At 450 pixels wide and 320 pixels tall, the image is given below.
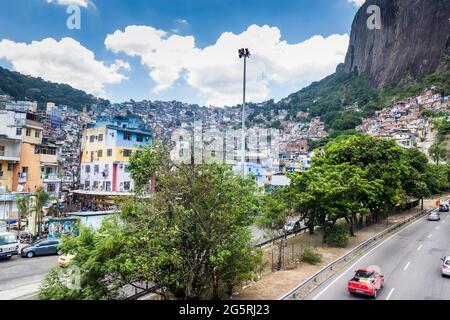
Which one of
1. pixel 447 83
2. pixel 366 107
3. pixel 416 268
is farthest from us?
pixel 366 107

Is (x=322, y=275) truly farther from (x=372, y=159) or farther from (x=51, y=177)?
(x=51, y=177)

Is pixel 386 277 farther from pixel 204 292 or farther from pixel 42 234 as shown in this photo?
pixel 42 234

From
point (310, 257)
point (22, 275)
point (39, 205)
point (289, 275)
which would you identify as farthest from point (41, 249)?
point (310, 257)

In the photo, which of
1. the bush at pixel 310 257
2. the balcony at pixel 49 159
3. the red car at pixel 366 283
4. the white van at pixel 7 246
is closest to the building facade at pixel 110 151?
the balcony at pixel 49 159

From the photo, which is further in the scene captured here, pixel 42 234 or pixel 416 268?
pixel 42 234

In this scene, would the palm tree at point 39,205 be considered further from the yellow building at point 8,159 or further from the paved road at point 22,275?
the yellow building at point 8,159

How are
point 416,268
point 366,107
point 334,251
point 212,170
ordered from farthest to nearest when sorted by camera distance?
point 366,107 < point 334,251 < point 416,268 < point 212,170

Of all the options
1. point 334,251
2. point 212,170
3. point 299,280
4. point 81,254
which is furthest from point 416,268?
point 81,254
